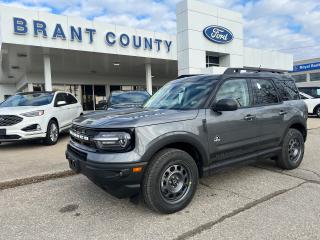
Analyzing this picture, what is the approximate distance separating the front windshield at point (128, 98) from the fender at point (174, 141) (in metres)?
6.30

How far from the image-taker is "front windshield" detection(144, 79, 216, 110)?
4.10 m

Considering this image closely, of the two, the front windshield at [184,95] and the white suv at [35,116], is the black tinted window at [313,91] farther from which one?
the front windshield at [184,95]

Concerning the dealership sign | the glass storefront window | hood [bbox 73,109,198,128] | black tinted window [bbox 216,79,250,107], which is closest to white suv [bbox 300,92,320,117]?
the dealership sign

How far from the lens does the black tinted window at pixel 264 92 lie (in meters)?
4.72

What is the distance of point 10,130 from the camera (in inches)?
305

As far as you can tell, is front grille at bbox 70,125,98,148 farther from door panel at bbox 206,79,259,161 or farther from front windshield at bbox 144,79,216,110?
door panel at bbox 206,79,259,161

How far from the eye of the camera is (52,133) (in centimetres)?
872

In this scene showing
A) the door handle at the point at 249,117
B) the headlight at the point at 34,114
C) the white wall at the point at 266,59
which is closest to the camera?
the door handle at the point at 249,117

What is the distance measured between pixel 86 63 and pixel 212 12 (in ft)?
30.6

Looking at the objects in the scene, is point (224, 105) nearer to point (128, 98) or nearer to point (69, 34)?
point (128, 98)

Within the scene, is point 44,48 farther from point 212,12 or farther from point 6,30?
point 212,12

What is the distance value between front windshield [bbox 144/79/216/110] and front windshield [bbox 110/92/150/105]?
5.14 m

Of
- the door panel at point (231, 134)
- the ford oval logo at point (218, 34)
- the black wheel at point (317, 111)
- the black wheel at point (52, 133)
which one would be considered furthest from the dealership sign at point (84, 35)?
the door panel at point (231, 134)

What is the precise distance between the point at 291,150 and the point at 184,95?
248 centimetres
